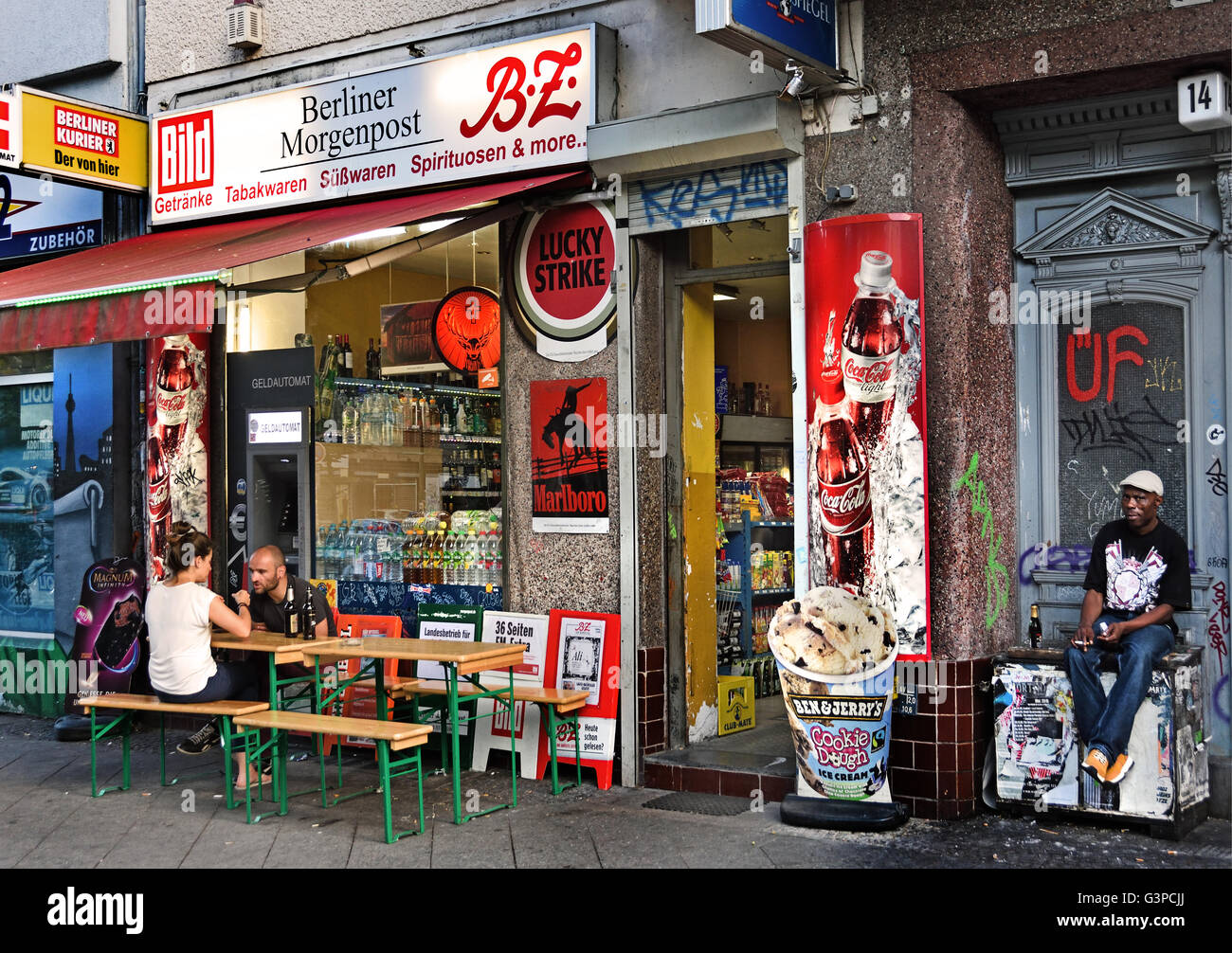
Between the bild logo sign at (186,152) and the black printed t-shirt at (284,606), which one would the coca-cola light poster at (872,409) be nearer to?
the black printed t-shirt at (284,606)

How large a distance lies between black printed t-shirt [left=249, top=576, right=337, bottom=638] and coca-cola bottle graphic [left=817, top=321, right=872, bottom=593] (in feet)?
10.1

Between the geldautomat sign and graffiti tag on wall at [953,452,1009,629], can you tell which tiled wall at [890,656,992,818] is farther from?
the geldautomat sign

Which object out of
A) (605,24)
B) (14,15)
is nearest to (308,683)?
(605,24)

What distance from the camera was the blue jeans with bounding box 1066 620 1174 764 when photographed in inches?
248

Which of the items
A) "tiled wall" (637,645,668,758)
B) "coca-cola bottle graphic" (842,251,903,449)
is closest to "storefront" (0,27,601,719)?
"tiled wall" (637,645,668,758)

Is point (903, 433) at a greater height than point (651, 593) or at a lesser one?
greater

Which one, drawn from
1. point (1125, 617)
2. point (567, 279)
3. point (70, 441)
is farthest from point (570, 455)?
point (70, 441)

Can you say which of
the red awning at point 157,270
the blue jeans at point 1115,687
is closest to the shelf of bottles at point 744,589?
the red awning at point 157,270

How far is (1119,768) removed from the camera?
6363mm

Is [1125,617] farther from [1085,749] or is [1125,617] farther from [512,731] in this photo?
[512,731]

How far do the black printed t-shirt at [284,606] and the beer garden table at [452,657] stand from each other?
0.43 m

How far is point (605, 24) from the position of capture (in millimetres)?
8055
